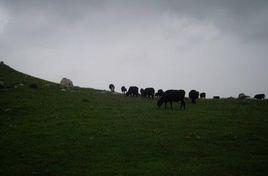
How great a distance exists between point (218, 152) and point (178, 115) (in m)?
12.9

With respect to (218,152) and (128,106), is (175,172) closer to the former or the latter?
(218,152)

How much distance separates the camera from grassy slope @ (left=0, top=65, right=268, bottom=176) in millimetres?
26328

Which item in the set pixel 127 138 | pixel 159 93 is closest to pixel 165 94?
pixel 159 93

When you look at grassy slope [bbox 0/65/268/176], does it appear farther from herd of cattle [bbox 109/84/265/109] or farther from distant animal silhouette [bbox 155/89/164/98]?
distant animal silhouette [bbox 155/89/164/98]

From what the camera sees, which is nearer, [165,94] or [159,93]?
[165,94]

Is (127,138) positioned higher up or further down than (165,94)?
further down

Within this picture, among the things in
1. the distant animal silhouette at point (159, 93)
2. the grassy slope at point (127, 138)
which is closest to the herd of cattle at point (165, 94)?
the distant animal silhouette at point (159, 93)

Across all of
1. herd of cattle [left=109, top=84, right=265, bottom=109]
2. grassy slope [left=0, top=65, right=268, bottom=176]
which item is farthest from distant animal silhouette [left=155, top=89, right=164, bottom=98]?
grassy slope [left=0, top=65, right=268, bottom=176]

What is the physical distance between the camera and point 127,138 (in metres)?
32.7

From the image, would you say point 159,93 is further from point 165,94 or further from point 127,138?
point 127,138

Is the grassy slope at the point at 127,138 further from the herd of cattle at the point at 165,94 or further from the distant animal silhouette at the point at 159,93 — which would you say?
the distant animal silhouette at the point at 159,93

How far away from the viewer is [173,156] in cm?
2845

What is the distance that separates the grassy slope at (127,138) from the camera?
26328 millimetres

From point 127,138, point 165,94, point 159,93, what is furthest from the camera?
point 159,93
